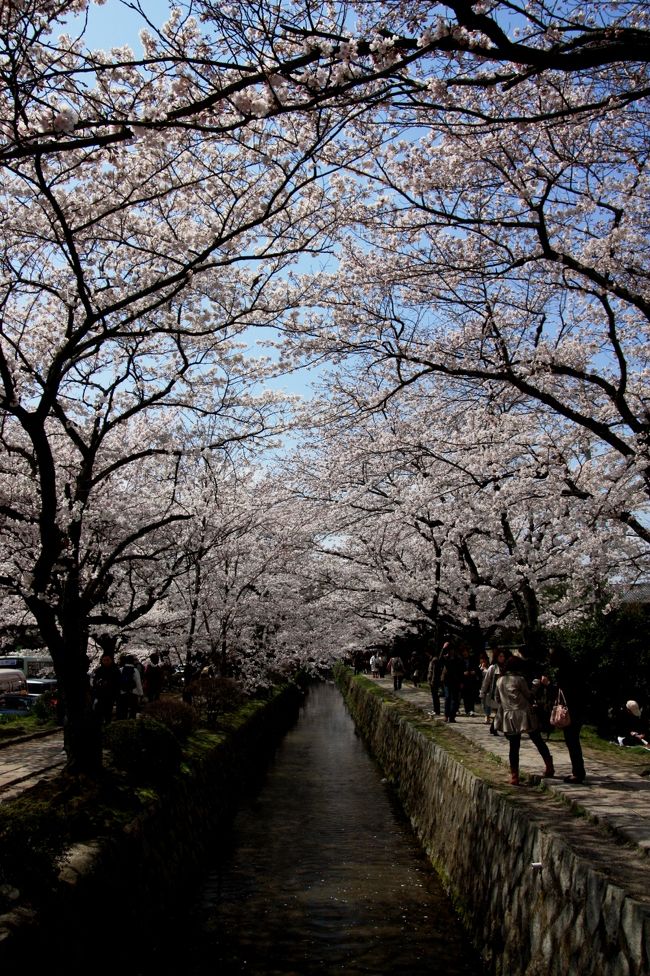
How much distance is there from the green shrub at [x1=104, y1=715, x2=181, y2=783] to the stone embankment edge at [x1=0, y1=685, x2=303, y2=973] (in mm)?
313

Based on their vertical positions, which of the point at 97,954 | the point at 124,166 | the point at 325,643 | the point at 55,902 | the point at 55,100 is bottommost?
the point at 97,954

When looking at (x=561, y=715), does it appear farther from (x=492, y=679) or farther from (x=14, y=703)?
(x=14, y=703)

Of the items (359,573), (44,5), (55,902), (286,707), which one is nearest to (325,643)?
(286,707)

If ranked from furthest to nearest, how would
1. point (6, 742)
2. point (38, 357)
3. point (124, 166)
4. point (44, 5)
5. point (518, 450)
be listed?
point (6, 742) → point (518, 450) → point (38, 357) → point (124, 166) → point (44, 5)

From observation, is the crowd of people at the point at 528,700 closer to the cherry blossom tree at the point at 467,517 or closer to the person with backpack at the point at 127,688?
the cherry blossom tree at the point at 467,517

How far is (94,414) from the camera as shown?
987cm

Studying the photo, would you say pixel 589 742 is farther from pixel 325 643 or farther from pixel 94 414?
pixel 325 643

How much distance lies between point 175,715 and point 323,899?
5051 millimetres

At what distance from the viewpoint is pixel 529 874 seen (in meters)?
6.17

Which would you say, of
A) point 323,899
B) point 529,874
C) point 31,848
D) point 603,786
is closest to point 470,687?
point 323,899

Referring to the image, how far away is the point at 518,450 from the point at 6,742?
1031cm

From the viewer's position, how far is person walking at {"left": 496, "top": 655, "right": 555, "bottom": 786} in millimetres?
8438

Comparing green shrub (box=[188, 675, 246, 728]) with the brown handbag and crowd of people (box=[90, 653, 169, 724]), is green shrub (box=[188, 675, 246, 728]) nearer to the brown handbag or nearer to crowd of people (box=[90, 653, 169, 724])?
crowd of people (box=[90, 653, 169, 724])

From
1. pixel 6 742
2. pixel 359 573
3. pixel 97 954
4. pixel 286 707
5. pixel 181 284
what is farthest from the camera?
pixel 286 707
